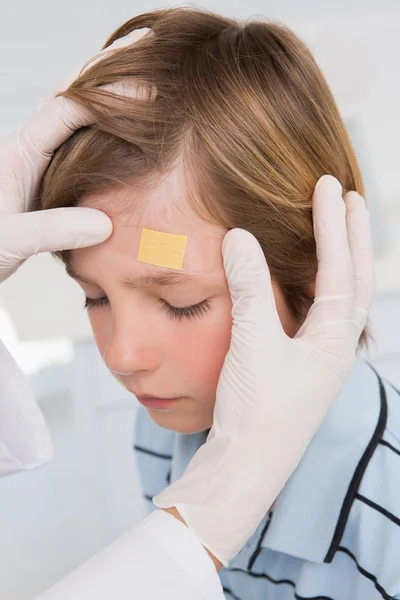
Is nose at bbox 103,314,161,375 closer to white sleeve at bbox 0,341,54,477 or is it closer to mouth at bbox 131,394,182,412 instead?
mouth at bbox 131,394,182,412

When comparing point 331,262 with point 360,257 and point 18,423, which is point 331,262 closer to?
point 360,257

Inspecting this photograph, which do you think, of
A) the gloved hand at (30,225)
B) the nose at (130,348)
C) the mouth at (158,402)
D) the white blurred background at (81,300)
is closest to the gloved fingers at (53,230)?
the gloved hand at (30,225)

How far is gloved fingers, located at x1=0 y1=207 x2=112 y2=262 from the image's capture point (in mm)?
853

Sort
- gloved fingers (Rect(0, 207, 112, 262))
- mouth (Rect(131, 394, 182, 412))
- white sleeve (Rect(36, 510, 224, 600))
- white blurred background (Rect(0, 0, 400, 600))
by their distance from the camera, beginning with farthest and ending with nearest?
white blurred background (Rect(0, 0, 400, 600))
mouth (Rect(131, 394, 182, 412))
gloved fingers (Rect(0, 207, 112, 262))
white sleeve (Rect(36, 510, 224, 600))

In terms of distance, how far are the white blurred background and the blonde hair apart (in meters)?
0.81

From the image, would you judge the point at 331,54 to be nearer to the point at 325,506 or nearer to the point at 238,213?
the point at 238,213

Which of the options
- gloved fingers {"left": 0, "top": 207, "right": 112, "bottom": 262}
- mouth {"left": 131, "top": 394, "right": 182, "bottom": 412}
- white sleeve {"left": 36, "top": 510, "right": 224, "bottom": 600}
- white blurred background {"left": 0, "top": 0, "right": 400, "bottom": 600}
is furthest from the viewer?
white blurred background {"left": 0, "top": 0, "right": 400, "bottom": 600}

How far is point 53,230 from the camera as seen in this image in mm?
865

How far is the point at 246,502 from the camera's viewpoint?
2.71 feet

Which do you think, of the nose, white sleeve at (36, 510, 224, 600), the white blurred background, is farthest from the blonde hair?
the white blurred background

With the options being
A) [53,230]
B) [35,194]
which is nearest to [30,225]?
[53,230]

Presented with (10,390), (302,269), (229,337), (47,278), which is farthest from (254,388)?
(47,278)

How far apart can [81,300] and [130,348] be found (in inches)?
36.9

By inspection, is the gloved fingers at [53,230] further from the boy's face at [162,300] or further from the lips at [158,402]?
the lips at [158,402]
